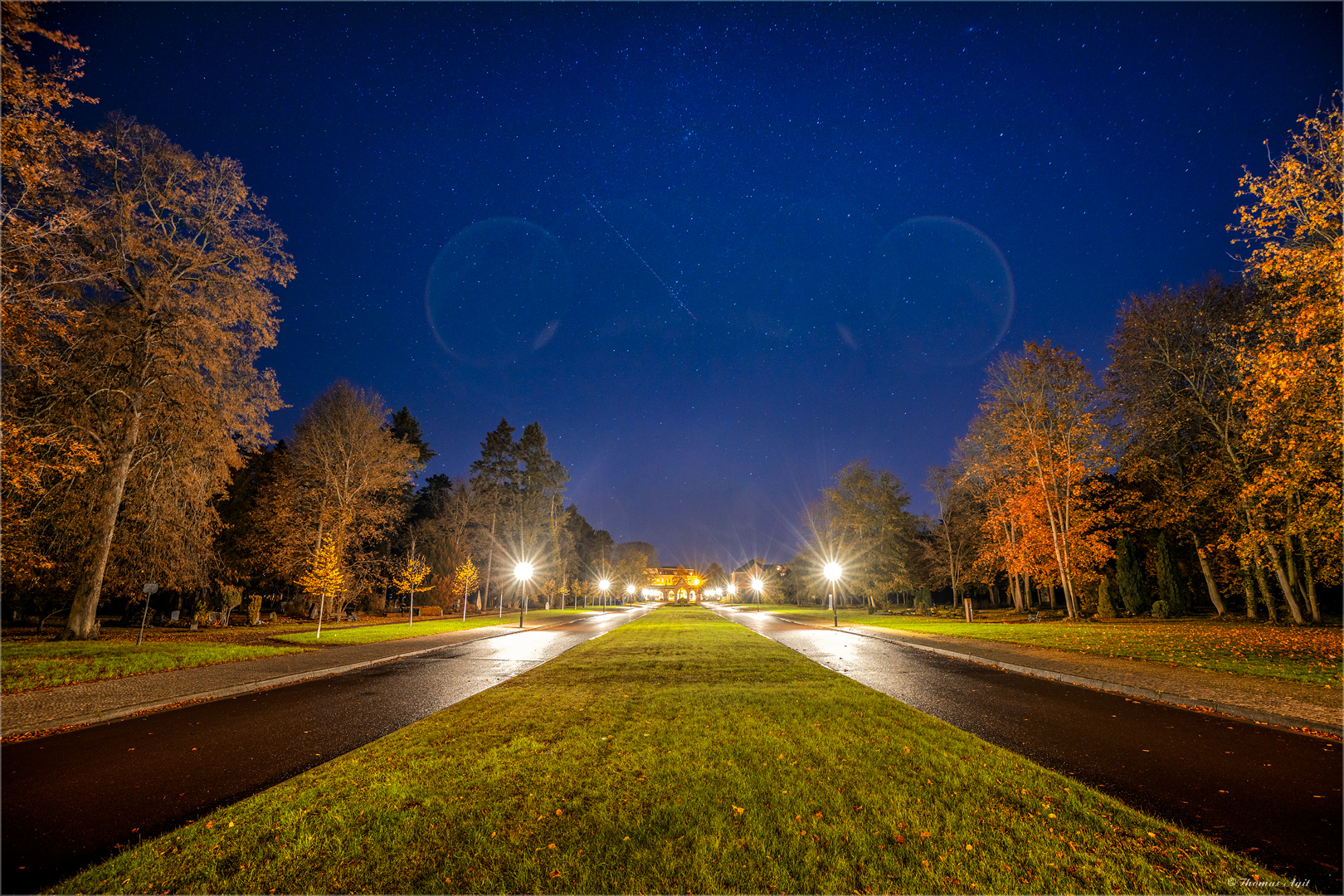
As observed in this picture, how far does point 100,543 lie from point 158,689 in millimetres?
9714

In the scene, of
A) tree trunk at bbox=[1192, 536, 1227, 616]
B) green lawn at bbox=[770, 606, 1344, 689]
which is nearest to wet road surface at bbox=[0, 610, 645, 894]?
green lawn at bbox=[770, 606, 1344, 689]

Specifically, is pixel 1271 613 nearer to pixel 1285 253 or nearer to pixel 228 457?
pixel 1285 253

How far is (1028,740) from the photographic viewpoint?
22.5 feet

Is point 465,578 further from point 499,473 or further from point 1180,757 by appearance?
point 1180,757

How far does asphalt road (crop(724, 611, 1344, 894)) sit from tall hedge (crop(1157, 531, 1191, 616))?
26.7 meters

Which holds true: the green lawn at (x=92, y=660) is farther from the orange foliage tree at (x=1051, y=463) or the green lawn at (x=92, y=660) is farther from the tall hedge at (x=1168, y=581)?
the tall hedge at (x=1168, y=581)

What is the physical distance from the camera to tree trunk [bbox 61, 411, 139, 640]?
16094mm

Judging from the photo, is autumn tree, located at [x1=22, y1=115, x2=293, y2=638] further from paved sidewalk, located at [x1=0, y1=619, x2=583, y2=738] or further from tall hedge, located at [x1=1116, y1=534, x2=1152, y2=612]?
tall hedge, located at [x1=1116, y1=534, x2=1152, y2=612]

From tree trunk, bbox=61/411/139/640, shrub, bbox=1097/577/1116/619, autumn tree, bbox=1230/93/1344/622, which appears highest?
autumn tree, bbox=1230/93/1344/622

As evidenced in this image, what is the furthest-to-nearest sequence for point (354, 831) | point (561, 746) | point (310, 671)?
point (310, 671), point (561, 746), point (354, 831)

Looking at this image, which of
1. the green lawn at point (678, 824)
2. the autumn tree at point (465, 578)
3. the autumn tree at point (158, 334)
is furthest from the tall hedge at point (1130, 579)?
the autumn tree at point (158, 334)

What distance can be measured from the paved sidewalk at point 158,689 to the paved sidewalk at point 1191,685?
17.9 m

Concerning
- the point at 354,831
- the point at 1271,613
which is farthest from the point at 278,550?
the point at 1271,613

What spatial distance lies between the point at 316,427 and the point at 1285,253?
43.5 metres
